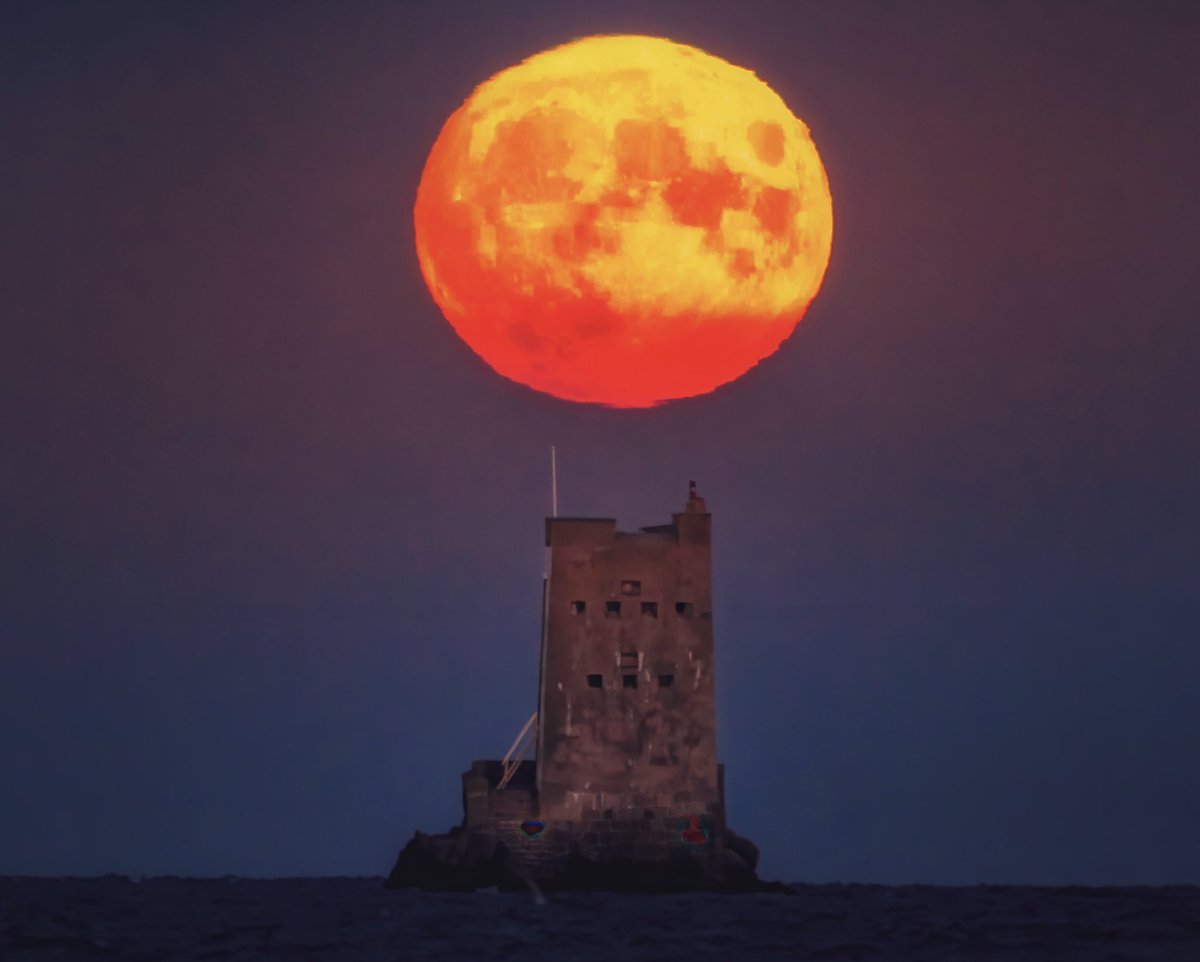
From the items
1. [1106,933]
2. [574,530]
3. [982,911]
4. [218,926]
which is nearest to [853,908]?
[982,911]

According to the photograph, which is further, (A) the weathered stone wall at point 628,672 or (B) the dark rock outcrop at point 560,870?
(A) the weathered stone wall at point 628,672

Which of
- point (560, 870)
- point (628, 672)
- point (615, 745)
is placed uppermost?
point (628, 672)

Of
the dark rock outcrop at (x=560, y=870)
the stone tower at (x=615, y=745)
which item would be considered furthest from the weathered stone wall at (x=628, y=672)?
the dark rock outcrop at (x=560, y=870)

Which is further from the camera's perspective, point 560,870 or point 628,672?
point 628,672

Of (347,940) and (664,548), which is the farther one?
(664,548)

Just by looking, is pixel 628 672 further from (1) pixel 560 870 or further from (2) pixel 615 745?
(1) pixel 560 870

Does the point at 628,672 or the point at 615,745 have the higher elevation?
the point at 628,672

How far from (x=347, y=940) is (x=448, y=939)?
89.2 inches

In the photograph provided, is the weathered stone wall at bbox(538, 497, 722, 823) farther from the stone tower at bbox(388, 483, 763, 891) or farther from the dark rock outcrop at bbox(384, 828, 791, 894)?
the dark rock outcrop at bbox(384, 828, 791, 894)

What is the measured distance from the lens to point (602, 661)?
62469mm

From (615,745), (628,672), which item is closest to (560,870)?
(615,745)

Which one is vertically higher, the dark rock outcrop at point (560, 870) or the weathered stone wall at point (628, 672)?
the weathered stone wall at point (628, 672)

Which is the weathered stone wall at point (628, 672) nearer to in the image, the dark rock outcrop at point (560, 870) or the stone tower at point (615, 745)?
the stone tower at point (615, 745)

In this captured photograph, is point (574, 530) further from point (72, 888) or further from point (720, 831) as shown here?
point (72, 888)
